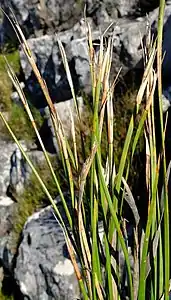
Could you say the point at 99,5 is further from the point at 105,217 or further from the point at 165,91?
the point at 105,217

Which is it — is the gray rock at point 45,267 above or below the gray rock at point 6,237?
above

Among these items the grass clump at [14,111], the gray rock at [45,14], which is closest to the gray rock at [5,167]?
the grass clump at [14,111]

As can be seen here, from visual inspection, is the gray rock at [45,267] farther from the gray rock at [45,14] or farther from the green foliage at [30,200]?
the gray rock at [45,14]

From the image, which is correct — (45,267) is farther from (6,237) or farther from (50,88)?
(50,88)

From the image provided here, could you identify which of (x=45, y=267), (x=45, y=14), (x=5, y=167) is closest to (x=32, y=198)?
(x=5, y=167)

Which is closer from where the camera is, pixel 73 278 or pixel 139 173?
pixel 73 278

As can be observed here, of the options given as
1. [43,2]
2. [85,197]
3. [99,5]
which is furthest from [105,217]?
[43,2]

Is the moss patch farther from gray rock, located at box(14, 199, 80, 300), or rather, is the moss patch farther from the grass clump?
the grass clump
